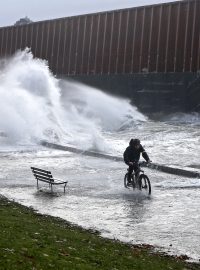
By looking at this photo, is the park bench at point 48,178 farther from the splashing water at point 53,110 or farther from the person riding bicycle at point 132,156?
the splashing water at point 53,110

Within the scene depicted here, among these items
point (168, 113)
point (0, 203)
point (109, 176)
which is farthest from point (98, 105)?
point (0, 203)

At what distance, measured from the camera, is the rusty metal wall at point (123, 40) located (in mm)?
30500

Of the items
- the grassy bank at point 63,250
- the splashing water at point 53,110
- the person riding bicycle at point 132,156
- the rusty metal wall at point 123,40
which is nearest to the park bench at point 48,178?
the person riding bicycle at point 132,156

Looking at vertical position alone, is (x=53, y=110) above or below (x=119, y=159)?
above

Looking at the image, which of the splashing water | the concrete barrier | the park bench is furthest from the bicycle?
the splashing water

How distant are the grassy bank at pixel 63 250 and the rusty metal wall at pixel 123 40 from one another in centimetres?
2339

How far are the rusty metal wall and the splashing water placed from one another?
68.5 inches

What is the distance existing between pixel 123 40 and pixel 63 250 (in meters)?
28.0

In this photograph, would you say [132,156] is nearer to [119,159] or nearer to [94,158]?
[119,159]

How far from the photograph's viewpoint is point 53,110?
31.1m

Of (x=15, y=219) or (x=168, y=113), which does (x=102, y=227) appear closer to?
(x=15, y=219)

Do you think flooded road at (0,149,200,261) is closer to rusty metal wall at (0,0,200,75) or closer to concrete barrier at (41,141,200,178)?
concrete barrier at (41,141,200,178)

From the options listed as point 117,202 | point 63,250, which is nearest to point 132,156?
point 117,202

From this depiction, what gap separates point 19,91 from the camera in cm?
3109
